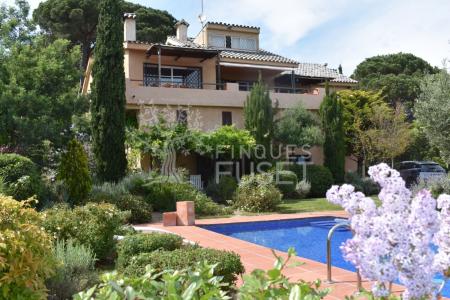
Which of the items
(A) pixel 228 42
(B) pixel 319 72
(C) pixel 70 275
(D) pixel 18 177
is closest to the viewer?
(C) pixel 70 275

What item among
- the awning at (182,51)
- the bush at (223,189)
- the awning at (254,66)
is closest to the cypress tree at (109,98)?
the bush at (223,189)

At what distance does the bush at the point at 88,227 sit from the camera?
829 centimetres

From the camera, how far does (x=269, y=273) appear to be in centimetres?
279

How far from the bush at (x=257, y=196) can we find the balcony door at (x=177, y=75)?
9.55 meters

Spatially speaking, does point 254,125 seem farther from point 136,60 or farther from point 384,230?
point 384,230

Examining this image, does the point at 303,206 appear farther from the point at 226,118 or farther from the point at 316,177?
the point at 226,118

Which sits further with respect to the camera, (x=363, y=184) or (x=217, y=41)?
(x=217, y=41)

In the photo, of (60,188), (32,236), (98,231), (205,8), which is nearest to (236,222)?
(60,188)

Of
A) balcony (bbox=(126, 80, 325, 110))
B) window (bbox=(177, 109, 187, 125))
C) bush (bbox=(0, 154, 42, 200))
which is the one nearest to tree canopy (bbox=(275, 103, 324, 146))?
balcony (bbox=(126, 80, 325, 110))

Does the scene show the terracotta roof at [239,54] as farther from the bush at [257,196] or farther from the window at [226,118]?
the bush at [257,196]

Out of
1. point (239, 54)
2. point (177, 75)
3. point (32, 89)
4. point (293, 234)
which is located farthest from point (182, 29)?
point (293, 234)

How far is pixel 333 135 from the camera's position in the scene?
2552 centimetres

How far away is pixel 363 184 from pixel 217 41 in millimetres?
13810

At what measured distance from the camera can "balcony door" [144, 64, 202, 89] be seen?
88.6ft
